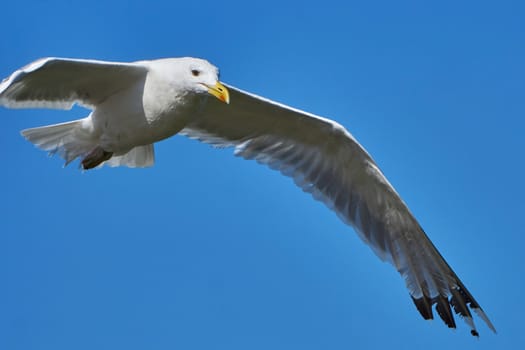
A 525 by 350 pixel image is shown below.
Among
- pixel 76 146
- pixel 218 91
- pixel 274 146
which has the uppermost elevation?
pixel 274 146

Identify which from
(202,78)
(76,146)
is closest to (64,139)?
(76,146)

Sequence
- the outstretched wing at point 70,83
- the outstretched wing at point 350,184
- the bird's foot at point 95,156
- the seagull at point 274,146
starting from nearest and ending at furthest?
1. the outstretched wing at point 70,83
2. the seagull at point 274,146
3. the bird's foot at point 95,156
4. the outstretched wing at point 350,184

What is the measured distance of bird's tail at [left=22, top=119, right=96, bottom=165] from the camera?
288 inches

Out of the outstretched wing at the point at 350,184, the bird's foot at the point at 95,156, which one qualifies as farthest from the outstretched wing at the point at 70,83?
the outstretched wing at the point at 350,184

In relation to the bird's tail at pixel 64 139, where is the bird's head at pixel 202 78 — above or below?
above

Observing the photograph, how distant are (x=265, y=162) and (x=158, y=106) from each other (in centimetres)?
169

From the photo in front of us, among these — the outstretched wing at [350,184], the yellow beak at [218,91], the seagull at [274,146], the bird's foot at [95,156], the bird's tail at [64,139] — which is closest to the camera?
the yellow beak at [218,91]

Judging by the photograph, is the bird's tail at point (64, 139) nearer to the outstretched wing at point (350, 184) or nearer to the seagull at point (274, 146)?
the seagull at point (274, 146)

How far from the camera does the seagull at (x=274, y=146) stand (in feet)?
22.7

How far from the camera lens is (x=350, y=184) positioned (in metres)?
7.98

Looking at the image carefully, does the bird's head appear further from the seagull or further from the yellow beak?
the seagull

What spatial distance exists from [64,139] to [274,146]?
5.67 feet

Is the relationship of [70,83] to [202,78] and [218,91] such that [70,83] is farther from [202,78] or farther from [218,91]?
[218,91]

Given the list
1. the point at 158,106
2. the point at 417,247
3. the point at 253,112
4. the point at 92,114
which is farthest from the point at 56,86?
the point at 417,247
